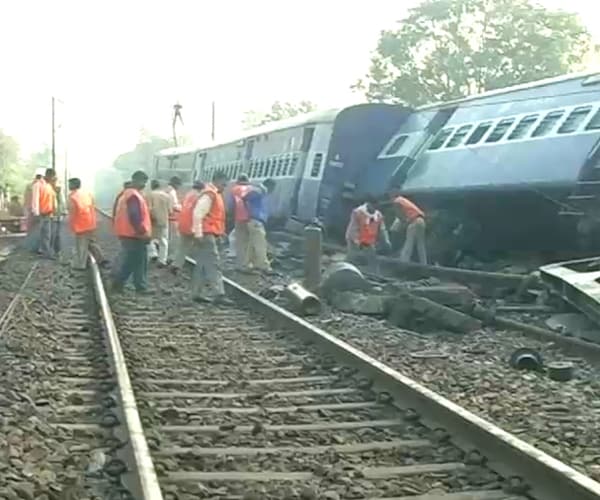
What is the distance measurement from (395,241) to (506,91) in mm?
4253

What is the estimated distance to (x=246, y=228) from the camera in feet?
61.6

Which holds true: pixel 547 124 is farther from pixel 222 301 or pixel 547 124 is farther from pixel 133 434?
pixel 133 434

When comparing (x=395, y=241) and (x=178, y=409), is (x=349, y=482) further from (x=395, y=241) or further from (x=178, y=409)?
(x=395, y=241)

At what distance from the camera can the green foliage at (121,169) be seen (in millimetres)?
79875

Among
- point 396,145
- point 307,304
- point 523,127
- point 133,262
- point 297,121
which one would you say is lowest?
point 307,304

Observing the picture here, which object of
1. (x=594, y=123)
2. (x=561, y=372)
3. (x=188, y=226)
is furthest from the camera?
(x=188, y=226)

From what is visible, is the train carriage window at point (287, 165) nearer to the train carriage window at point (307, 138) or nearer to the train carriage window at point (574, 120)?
the train carriage window at point (307, 138)

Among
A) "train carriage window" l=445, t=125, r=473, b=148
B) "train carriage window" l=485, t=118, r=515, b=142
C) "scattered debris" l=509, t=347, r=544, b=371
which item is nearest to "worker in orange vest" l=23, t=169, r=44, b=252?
"train carriage window" l=445, t=125, r=473, b=148

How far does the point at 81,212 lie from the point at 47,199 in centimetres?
381

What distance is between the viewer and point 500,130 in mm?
17766

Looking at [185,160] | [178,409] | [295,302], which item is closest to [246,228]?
[295,302]

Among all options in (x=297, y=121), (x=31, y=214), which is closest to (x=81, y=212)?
(x=31, y=214)

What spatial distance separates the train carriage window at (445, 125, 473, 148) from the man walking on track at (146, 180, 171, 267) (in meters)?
4.92

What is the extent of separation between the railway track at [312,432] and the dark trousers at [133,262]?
4.24m
